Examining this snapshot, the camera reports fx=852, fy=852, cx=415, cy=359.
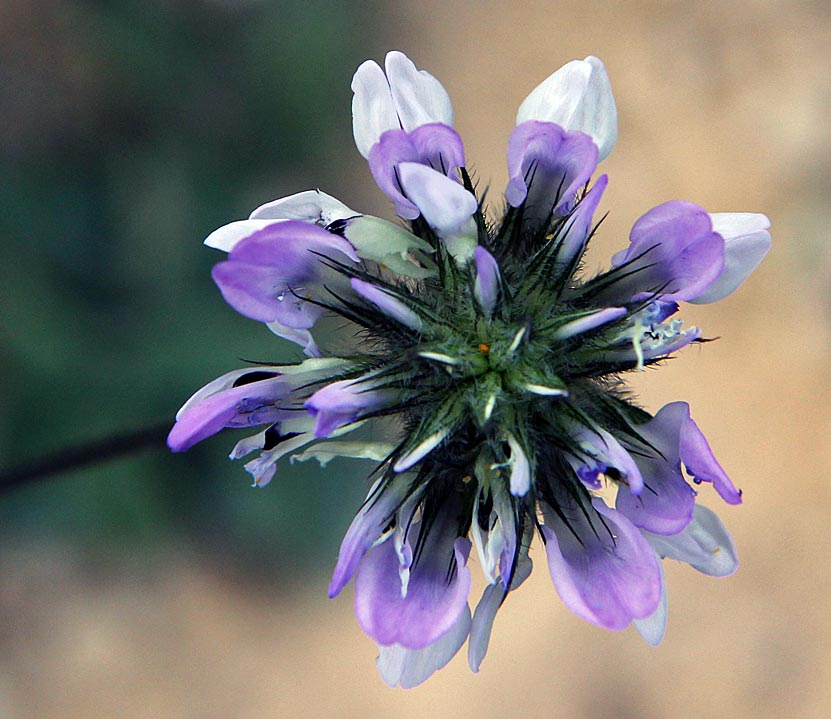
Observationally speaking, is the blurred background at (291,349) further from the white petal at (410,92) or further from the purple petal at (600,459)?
the purple petal at (600,459)

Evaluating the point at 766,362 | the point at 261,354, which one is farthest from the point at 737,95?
the point at 261,354

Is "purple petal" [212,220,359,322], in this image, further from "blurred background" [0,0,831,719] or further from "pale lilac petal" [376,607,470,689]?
"blurred background" [0,0,831,719]

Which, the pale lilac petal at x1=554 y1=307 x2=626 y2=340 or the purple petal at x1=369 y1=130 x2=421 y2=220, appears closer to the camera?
the pale lilac petal at x1=554 y1=307 x2=626 y2=340

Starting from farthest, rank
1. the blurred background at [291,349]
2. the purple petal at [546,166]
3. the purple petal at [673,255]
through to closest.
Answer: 1. the blurred background at [291,349]
2. the purple petal at [546,166]
3. the purple petal at [673,255]

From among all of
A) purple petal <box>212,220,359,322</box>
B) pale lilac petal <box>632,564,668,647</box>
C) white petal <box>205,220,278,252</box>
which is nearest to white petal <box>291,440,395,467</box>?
purple petal <box>212,220,359,322</box>

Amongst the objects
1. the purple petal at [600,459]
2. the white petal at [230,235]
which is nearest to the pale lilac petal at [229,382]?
the white petal at [230,235]
